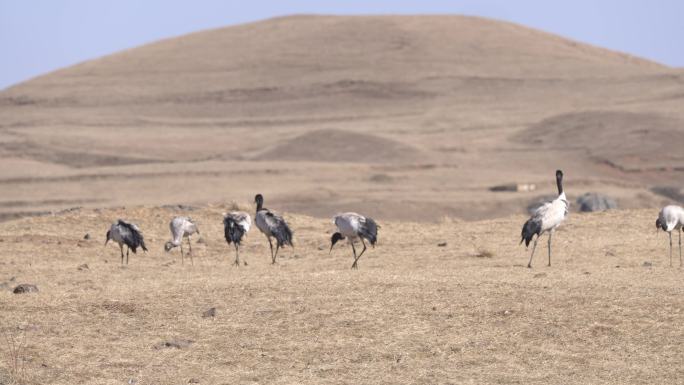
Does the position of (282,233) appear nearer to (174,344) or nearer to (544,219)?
(544,219)

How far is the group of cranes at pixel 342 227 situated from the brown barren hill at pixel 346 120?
31146 millimetres

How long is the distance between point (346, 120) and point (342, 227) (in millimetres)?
83931

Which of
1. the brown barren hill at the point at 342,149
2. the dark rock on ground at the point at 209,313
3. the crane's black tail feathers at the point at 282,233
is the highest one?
the brown barren hill at the point at 342,149

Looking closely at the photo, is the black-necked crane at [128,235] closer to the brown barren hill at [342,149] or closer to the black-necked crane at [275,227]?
the black-necked crane at [275,227]

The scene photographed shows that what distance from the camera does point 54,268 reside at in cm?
2162

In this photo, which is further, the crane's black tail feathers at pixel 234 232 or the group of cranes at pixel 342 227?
the crane's black tail feathers at pixel 234 232

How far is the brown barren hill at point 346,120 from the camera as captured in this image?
2643 inches

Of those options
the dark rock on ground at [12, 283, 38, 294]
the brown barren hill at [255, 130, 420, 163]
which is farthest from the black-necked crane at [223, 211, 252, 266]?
the brown barren hill at [255, 130, 420, 163]

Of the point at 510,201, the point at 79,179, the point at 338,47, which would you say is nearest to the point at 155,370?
the point at 510,201

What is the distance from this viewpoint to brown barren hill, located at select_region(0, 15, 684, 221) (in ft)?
220

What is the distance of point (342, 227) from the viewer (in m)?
21.1

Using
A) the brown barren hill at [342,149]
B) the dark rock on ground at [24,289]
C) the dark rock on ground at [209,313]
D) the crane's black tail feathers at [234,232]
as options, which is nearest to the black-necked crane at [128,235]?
the crane's black tail feathers at [234,232]

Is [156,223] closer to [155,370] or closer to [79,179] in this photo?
[155,370]

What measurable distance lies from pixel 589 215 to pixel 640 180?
43151 millimetres
